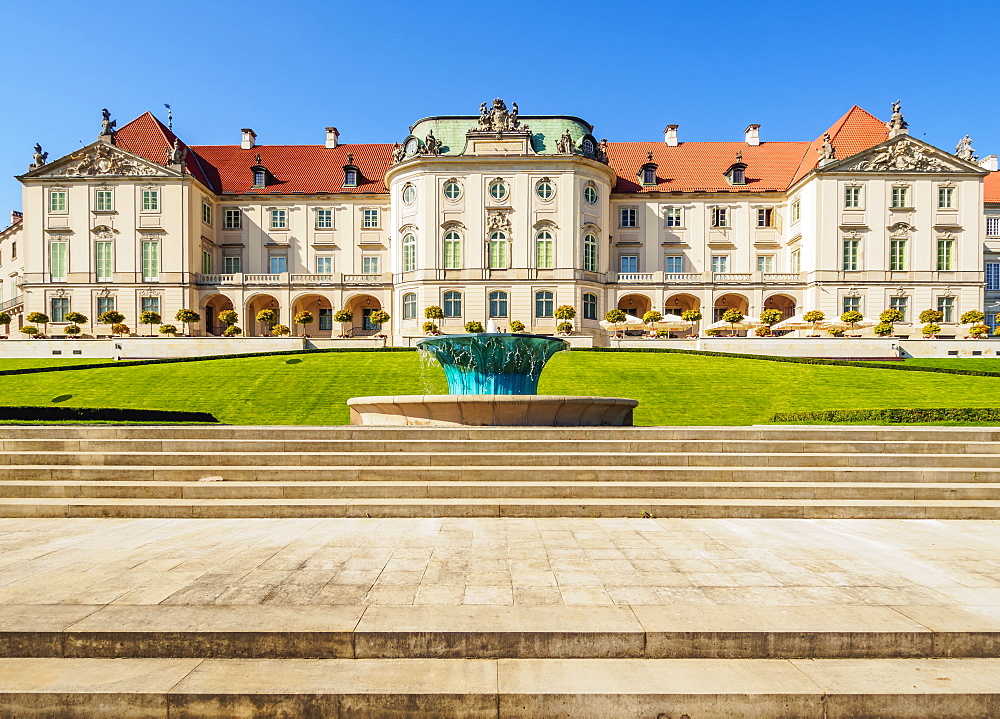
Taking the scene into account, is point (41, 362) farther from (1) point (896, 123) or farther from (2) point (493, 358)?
(1) point (896, 123)

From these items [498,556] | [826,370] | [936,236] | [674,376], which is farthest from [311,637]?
[936,236]

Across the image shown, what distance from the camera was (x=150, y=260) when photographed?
5494 cm

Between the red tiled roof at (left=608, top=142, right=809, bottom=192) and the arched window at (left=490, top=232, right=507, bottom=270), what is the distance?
44.5 ft

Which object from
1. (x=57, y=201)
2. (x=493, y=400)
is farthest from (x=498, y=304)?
(x=57, y=201)

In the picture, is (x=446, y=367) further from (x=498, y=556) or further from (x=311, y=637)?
(x=311, y=637)

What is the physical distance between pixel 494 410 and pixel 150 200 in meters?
51.8

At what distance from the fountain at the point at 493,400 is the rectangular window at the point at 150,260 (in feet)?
150

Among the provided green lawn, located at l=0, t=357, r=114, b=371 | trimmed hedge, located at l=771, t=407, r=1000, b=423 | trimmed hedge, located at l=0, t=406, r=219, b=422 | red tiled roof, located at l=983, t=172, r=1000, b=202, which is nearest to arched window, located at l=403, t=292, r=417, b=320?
green lawn, located at l=0, t=357, r=114, b=371

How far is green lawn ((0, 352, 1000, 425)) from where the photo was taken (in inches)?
869

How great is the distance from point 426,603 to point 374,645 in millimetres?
809

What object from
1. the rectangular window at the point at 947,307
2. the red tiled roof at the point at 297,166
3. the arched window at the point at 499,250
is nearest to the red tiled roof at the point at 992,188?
the rectangular window at the point at 947,307

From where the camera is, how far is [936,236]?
5472 cm

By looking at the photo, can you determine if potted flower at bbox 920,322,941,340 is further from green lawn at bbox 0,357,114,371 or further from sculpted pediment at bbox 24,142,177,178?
sculpted pediment at bbox 24,142,177,178

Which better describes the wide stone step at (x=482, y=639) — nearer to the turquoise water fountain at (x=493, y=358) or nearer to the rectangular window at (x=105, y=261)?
the turquoise water fountain at (x=493, y=358)
